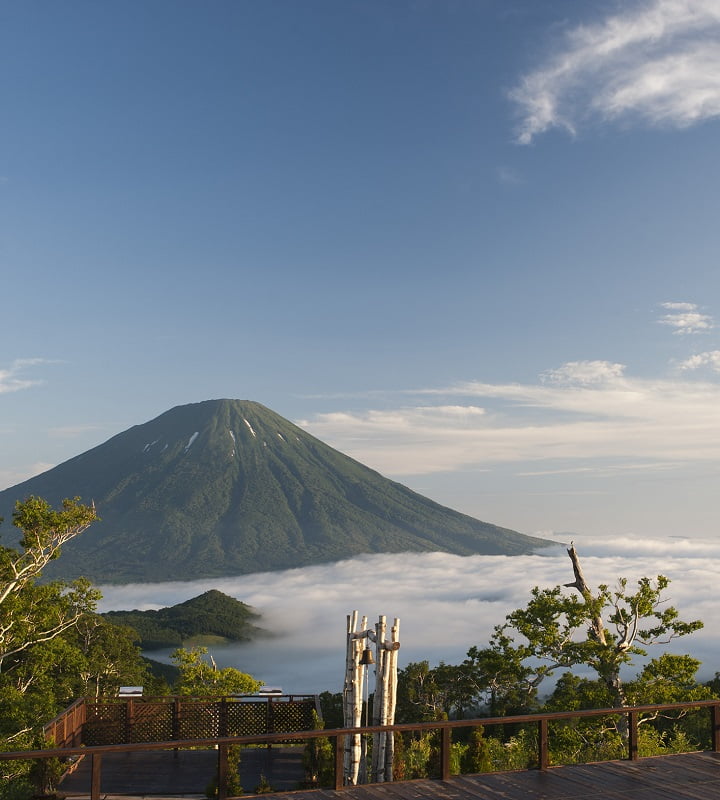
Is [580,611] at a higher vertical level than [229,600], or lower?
higher

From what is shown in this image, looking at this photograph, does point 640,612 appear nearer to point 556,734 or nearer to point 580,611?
point 580,611

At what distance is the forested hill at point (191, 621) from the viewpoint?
124 m

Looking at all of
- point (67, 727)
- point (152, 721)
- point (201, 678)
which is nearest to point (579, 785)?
point (67, 727)

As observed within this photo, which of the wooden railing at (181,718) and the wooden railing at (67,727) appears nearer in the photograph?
the wooden railing at (67,727)

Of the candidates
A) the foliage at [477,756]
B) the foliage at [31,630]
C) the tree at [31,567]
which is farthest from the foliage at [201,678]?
the foliage at [477,756]

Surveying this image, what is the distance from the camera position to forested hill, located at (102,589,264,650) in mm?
123625

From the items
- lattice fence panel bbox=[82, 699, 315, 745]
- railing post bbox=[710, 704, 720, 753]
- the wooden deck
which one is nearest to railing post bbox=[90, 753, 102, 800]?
the wooden deck

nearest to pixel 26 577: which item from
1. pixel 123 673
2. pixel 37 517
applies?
pixel 37 517

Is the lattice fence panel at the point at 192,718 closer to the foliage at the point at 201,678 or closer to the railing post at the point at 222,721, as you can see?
the railing post at the point at 222,721

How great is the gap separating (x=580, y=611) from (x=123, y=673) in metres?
27.2

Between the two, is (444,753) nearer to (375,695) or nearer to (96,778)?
(96,778)

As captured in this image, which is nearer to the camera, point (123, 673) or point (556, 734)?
point (556, 734)

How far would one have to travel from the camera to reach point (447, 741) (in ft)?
25.6

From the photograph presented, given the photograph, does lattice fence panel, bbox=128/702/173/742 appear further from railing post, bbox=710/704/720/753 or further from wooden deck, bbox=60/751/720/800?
railing post, bbox=710/704/720/753
